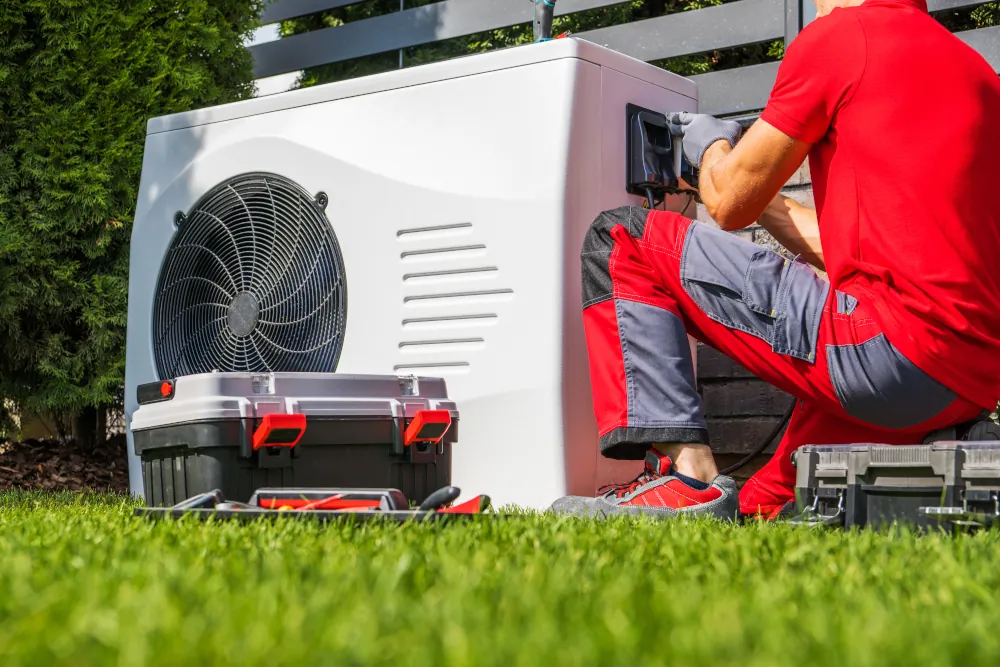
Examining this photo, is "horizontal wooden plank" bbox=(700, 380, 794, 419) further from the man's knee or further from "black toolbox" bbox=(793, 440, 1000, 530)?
"black toolbox" bbox=(793, 440, 1000, 530)

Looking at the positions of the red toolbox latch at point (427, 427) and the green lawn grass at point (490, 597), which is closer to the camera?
the green lawn grass at point (490, 597)

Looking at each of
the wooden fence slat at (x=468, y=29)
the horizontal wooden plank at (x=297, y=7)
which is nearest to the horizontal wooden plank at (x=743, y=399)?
the wooden fence slat at (x=468, y=29)

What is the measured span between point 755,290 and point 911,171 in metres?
0.34

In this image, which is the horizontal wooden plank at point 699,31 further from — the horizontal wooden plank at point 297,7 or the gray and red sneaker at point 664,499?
the gray and red sneaker at point 664,499

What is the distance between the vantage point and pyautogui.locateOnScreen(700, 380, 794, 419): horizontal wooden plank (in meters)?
3.02

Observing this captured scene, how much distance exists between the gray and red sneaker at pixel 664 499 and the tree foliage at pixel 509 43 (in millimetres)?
4535

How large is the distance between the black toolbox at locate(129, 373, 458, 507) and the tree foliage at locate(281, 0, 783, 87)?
4.42 meters

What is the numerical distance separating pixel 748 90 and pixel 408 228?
1543mm

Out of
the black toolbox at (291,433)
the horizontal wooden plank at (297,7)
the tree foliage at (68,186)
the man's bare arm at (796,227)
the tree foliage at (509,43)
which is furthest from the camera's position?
the tree foliage at (509,43)

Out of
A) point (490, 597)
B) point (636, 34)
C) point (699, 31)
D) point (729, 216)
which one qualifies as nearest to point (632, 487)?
point (729, 216)

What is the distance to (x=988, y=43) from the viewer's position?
128 inches

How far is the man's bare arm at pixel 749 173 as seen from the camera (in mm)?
2072

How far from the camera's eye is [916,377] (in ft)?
6.36

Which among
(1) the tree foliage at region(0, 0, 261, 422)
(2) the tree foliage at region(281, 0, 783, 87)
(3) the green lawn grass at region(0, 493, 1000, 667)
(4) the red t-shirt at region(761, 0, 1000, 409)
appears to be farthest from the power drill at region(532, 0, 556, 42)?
(2) the tree foliage at region(281, 0, 783, 87)
